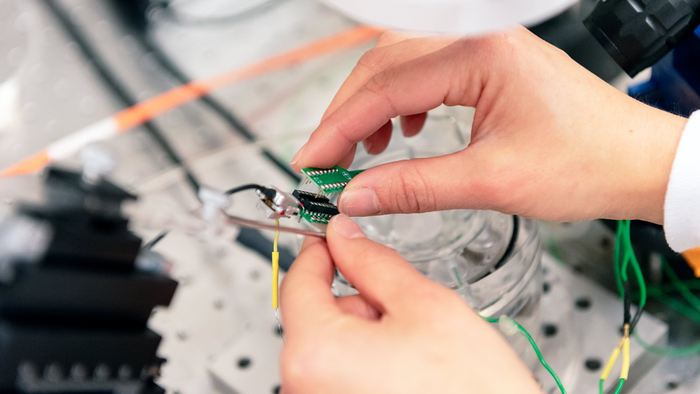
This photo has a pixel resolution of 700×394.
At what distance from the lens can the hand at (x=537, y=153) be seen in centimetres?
44

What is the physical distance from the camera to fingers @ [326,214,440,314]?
0.35m

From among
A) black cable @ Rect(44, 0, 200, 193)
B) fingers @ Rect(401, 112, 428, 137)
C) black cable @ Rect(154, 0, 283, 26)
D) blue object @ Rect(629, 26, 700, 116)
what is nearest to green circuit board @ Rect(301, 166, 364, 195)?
fingers @ Rect(401, 112, 428, 137)

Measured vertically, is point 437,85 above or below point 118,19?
below

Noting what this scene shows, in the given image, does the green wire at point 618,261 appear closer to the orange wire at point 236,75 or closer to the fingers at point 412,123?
the fingers at point 412,123

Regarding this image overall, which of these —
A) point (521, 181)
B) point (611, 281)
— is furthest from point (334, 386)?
point (611, 281)

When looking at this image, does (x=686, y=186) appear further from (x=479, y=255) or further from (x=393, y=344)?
(x=393, y=344)

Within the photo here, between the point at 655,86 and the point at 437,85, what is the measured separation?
27 centimetres

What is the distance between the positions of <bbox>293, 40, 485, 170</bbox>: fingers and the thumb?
0.07 meters

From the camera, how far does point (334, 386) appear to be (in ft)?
1.04

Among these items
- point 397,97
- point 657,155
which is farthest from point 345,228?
point 657,155

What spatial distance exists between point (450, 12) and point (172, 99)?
0.69 meters

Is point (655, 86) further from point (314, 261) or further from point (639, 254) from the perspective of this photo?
point (314, 261)

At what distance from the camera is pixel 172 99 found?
798mm

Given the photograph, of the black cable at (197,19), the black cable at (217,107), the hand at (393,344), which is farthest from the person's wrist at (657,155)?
the black cable at (197,19)
